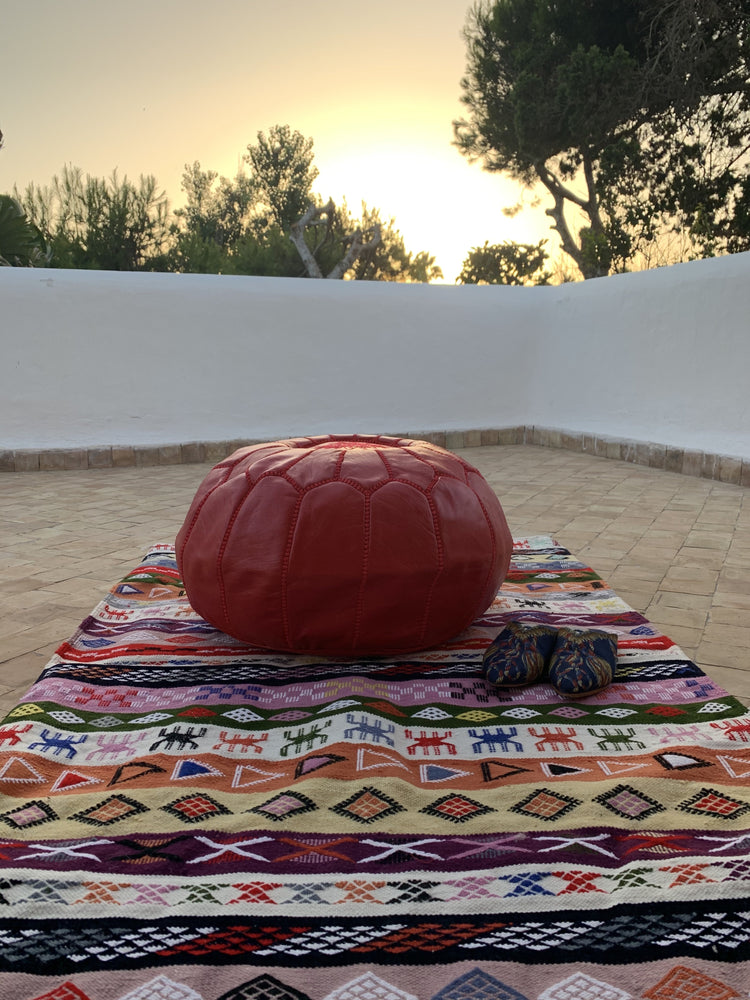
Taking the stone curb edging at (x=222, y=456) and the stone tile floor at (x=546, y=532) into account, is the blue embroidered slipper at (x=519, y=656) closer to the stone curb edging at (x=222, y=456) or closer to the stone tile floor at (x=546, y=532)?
the stone tile floor at (x=546, y=532)

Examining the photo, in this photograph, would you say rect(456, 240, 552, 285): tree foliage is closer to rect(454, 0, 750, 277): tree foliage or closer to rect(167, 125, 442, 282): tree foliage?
rect(167, 125, 442, 282): tree foliage

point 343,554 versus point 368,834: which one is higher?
point 343,554

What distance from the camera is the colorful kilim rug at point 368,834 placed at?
3.48 ft

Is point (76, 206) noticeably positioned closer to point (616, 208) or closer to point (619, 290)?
point (616, 208)

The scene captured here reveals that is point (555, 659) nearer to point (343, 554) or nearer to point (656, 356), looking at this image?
point (343, 554)

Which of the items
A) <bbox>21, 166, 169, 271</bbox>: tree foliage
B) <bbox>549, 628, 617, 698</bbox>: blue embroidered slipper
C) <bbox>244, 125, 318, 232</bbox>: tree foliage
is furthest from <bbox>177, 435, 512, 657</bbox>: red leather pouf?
<bbox>244, 125, 318, 232</bbox>: tree foliage

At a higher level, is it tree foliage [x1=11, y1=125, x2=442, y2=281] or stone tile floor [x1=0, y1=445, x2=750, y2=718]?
tree foliage [x1=11, y1=125, x2=442, y2=281]

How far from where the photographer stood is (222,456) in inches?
281

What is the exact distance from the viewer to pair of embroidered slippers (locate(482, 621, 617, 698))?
192 cm

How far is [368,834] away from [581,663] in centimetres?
80

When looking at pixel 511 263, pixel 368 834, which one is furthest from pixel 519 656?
pixel 511 263

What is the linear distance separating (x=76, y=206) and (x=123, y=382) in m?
19.8

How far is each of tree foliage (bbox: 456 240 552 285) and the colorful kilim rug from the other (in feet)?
74.6

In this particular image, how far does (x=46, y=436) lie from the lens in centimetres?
670
